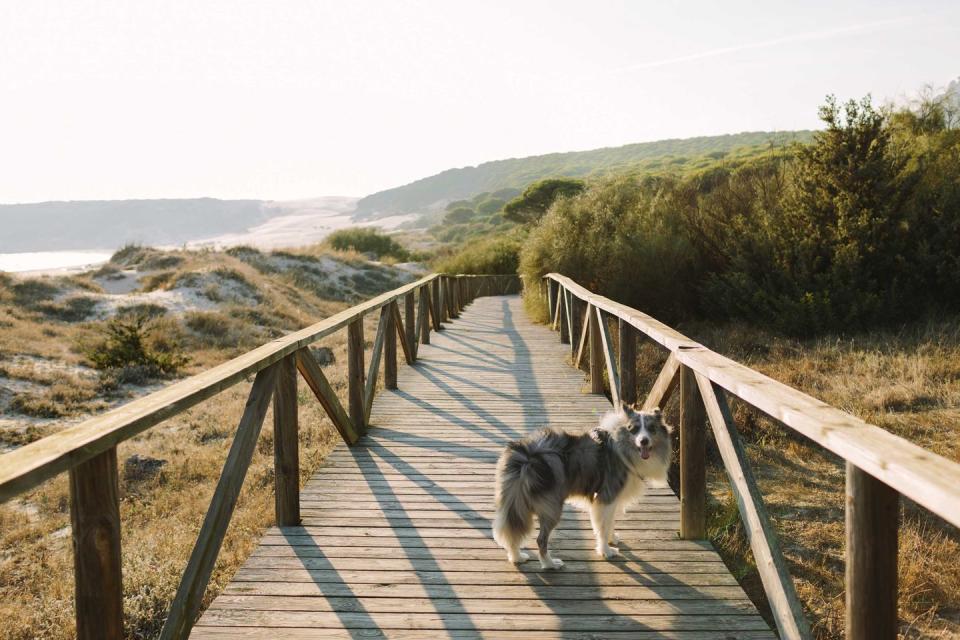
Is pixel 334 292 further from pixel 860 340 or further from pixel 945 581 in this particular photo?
pixel 945 581

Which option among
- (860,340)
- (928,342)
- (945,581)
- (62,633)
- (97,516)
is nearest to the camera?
(97,516)

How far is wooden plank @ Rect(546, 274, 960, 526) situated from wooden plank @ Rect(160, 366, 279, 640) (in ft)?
6.80

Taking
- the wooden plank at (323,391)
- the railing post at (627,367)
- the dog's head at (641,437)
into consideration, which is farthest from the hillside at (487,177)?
the dog's head at (641,437)

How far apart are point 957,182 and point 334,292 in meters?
21.5

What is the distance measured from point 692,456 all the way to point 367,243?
4177 cm

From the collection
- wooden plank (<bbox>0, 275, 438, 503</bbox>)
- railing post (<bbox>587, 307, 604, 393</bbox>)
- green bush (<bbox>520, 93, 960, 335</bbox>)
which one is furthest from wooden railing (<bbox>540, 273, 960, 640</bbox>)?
→ green bush (<bbox>520, 93, 960, 335</bbox>)

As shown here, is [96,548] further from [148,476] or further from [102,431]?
[148,476]

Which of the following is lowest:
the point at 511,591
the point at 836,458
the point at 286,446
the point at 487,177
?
the point at 836,458

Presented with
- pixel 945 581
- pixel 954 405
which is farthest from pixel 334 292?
pixel 945 581

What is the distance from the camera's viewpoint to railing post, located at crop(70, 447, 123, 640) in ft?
5.83

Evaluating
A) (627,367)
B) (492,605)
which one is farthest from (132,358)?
(492,605)

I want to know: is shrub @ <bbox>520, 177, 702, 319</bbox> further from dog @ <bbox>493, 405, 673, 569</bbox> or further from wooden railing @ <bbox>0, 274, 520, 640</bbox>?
dog @ <bbox>493, 405, 673, 569</bbox>

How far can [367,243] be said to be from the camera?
43.9 meters

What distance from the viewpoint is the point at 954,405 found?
279 inches
